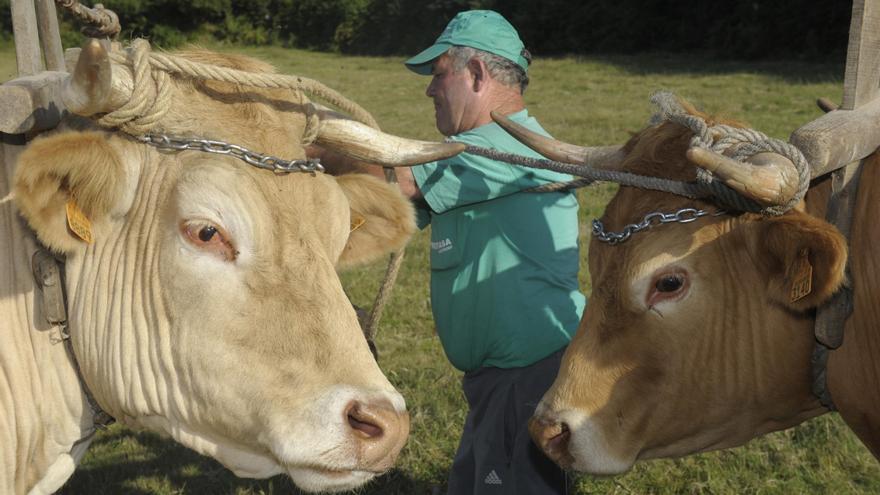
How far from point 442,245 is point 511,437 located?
879 millimetres

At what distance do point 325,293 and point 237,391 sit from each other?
365 millimetres

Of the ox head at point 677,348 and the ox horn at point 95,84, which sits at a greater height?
the ox horn at point 95,84

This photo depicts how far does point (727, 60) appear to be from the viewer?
28047mm

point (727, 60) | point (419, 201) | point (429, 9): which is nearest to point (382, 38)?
point (429, 9)

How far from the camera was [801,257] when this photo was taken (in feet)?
9.10

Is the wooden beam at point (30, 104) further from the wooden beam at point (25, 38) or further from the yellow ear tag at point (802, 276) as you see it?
the yellow ear tag at point (802, 276)

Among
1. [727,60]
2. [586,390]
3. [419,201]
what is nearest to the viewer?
[586,390]

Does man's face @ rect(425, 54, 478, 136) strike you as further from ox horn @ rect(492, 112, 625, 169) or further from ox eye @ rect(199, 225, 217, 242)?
ox eye @ rect(199, 225, 217, 242)

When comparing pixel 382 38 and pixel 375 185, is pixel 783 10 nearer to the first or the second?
pixel 382 38

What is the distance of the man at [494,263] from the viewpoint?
3.96 m

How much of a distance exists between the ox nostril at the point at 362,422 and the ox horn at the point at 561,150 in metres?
1.39

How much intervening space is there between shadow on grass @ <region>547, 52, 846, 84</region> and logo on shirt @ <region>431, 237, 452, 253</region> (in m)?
18.1

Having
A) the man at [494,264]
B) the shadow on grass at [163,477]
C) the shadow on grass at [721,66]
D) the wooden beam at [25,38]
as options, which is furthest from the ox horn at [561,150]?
the shadow on grass at [721,66]

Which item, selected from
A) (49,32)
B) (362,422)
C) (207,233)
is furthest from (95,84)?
(49,32)
